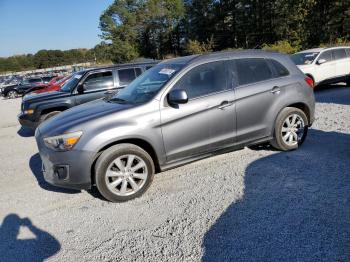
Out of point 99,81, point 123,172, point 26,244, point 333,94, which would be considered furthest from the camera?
point 333,94

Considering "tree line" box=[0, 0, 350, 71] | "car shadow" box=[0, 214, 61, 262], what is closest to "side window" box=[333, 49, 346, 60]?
"car shadow" box=[0, 214, 61, 262]

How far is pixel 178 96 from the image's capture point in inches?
168

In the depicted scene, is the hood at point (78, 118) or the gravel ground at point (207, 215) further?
the hood at point (78, 118)

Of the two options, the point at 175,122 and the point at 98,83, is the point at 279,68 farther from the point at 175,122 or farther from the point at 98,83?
the point at 98,83

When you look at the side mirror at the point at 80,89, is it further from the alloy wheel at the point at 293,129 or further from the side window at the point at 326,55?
the side window at the point at 326,55

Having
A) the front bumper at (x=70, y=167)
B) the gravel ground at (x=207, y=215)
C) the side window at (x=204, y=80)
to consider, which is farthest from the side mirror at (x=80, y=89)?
the side window at (x=204, y=80)

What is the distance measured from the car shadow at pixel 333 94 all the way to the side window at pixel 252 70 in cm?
499

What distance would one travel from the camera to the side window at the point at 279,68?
537cm

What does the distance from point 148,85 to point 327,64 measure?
9.29 meters

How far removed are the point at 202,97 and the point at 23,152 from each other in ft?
15.9

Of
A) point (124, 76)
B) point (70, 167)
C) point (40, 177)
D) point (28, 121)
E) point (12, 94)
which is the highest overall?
point (124, 76)

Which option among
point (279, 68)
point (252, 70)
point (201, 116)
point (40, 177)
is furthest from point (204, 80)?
point (40, 177)

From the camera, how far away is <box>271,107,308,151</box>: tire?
5324 millimetres

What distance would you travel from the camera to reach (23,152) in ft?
24.6
